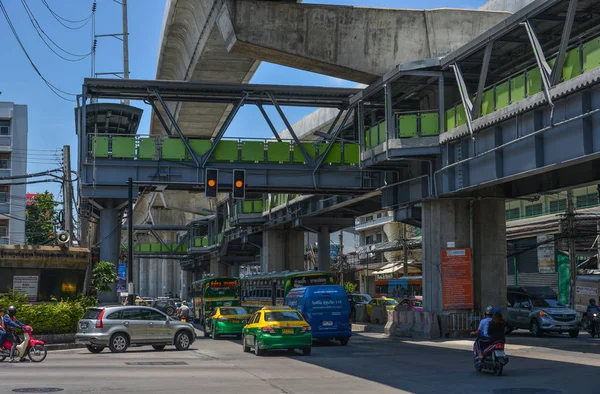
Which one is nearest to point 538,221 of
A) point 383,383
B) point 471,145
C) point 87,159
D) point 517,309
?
point 517,309

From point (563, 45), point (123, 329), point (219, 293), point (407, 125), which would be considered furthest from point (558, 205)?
point (123, 329)

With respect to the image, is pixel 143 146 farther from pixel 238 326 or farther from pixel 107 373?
pixel 107 373

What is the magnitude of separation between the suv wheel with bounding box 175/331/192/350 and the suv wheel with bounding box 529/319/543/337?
14975 mm

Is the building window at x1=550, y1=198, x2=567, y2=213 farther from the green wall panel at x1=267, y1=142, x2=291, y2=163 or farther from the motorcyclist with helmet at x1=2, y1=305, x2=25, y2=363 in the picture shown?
the motorcyclist with helmet at x1=2, y1=305, x2=25, y2=363

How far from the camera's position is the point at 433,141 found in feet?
106

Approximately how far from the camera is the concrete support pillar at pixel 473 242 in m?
34.5

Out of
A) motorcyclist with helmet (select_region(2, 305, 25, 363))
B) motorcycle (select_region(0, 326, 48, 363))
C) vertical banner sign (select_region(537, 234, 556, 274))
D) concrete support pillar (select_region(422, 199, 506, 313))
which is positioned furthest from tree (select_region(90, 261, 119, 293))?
vertical banner sign (select_region(537, 234, 556, 274))

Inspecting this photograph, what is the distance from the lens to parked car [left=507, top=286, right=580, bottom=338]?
3431cm

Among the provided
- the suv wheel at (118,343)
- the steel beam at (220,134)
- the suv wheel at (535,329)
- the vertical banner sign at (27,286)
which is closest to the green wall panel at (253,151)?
the steel beam at (220,134)

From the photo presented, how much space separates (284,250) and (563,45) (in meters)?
43.5

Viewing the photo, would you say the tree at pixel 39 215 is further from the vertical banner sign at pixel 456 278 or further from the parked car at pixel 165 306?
the vertical banner sign at pixel 456 278

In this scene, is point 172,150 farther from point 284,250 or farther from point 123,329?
point 284,250

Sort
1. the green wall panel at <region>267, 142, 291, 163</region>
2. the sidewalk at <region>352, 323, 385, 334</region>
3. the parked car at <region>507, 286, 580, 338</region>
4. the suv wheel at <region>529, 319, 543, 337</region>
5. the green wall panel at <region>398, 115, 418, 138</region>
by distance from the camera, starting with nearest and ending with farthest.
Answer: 1. the green wall panel at <region>398, 115, 418, 138</region>
2. the parked car at <region>507, 286, 580, 338</region>
3. the suv wheel at <region>529, 319, 543, 337</region>
4. the green wall panel at <region>267, 142, 291, 163</region>
5. the sidewalk at <region>352, 323, 385, 334</region>

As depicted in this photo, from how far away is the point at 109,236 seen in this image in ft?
135
